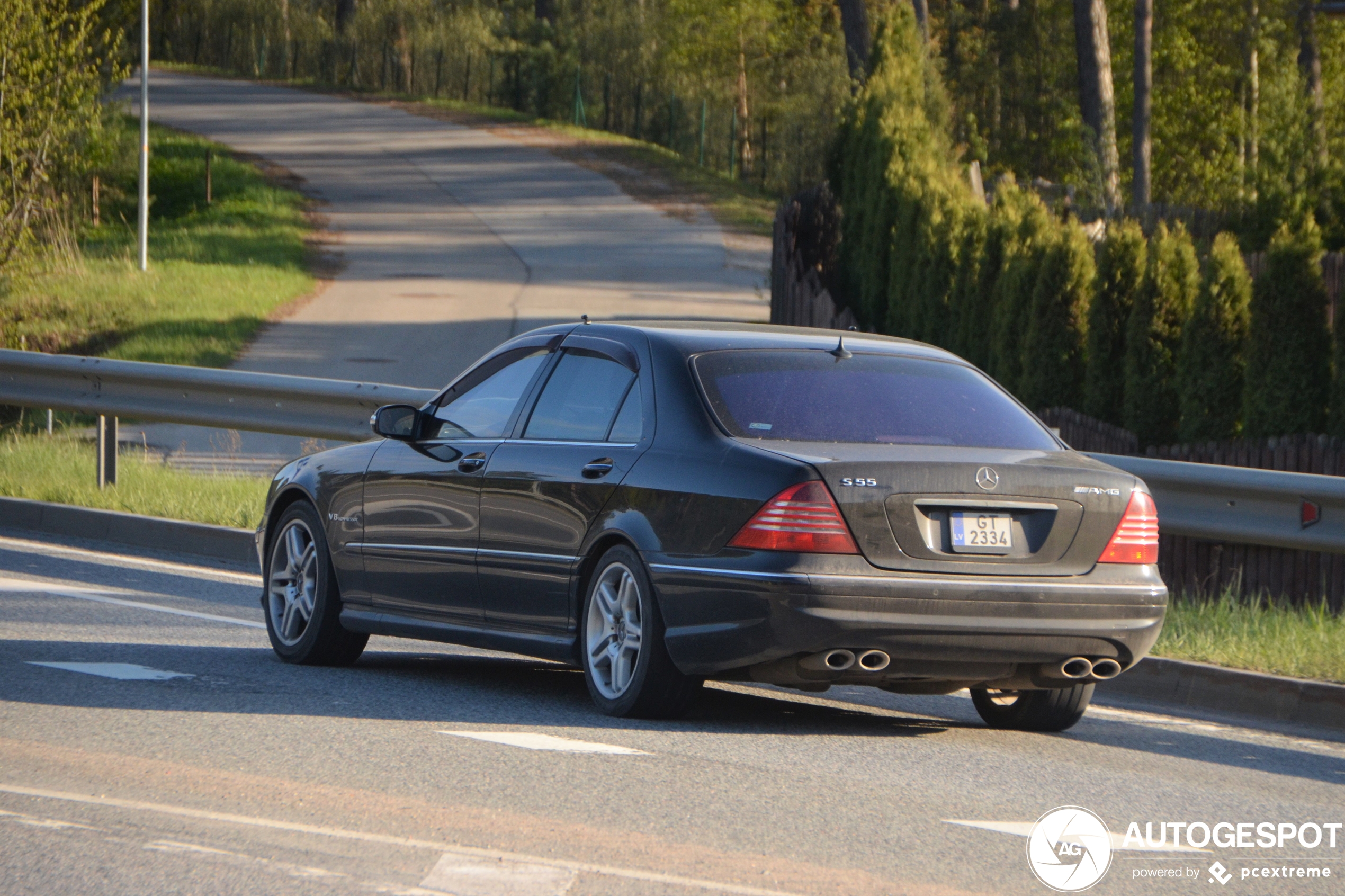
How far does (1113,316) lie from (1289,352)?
1657mm

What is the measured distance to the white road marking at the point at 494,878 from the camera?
4.75m

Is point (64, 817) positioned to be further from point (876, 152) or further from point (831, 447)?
point (876, 152)

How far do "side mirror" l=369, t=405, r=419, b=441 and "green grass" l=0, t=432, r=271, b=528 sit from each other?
15.0 ft

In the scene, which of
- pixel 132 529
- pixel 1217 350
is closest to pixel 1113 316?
pixel 1217 350

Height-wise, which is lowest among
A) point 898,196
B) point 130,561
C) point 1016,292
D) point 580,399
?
point 130,561

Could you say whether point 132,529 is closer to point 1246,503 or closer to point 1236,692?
point 1246,503

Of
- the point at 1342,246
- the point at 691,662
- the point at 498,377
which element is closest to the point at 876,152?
the point at 1342,246

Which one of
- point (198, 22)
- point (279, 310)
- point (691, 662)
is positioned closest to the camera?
point (691, 662)

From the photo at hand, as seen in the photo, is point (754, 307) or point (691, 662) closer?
point (691, 662)

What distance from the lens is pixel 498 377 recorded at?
8164 millimetres

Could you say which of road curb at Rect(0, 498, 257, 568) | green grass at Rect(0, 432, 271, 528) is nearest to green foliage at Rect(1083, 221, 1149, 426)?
green grass at Rect(0, 432, 271, 528)

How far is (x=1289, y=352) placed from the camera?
13.5 m

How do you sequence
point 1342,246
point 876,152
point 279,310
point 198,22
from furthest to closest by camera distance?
point 198,22 < point 279,310 < point 1342,246 < point 876,152

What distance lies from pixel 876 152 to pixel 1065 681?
582 inches
